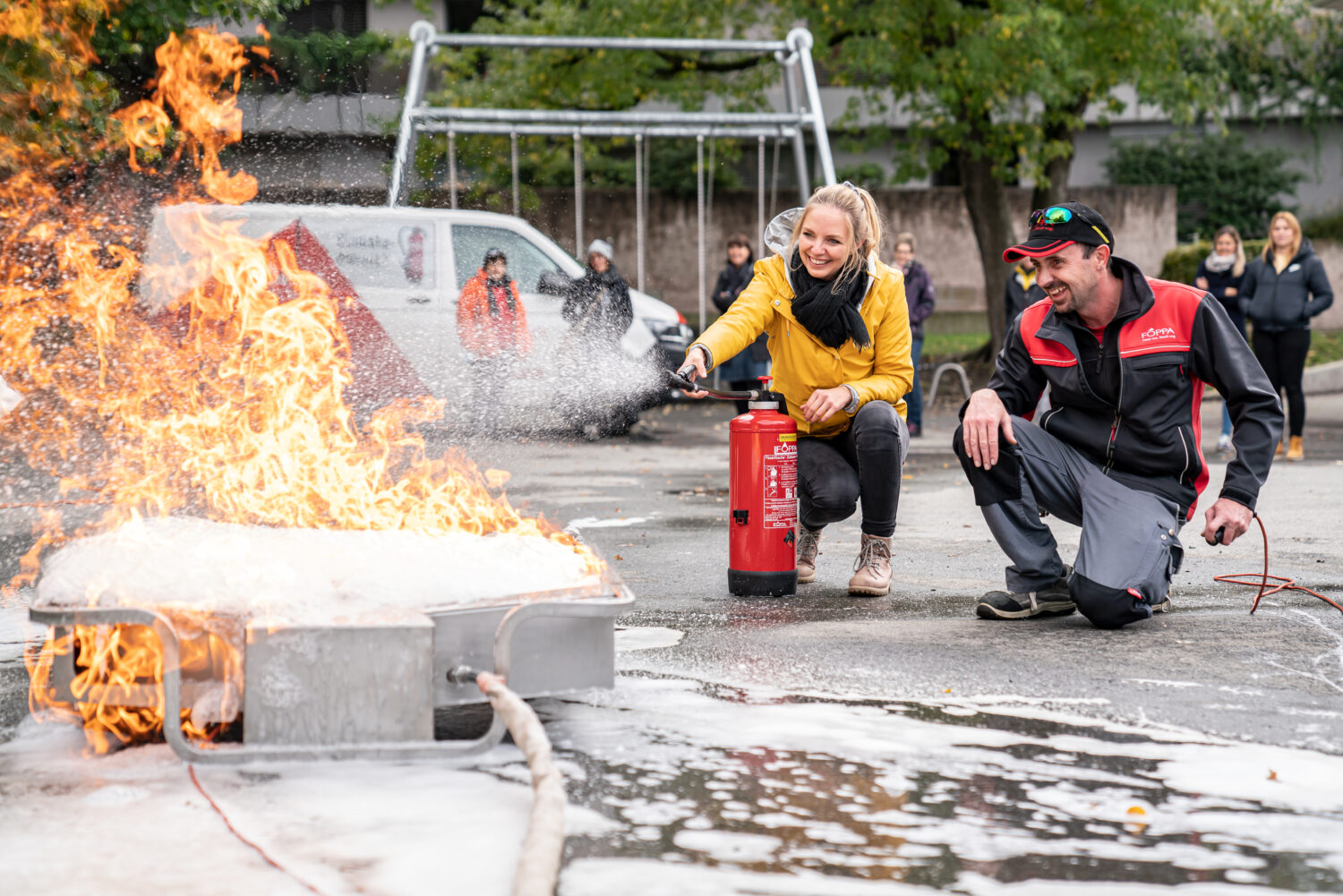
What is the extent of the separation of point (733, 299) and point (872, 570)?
8.61 m

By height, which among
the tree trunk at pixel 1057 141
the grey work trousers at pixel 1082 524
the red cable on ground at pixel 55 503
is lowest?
the red cable on ground at pixel 55 503

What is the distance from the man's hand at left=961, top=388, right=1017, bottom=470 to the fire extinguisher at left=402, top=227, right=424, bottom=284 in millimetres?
7730

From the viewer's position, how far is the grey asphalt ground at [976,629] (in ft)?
13.0

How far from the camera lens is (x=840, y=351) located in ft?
18.1

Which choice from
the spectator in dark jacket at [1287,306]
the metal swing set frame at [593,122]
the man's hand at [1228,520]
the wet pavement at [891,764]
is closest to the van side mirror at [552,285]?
the metal swing set frame at [593,122]

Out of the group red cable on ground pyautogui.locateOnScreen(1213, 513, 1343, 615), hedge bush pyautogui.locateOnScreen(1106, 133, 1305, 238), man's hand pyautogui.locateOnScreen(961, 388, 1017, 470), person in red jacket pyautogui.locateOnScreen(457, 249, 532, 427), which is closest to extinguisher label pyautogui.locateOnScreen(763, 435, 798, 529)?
man's hand pyautogui.locateOnScreen(961, 388, 1017, 470)

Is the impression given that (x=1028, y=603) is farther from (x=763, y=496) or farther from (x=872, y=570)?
(x=763, y=496)

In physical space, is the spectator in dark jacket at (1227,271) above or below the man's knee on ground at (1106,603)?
above

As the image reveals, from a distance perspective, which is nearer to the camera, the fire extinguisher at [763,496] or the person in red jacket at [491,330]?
the fire extinguisher at [763,496]

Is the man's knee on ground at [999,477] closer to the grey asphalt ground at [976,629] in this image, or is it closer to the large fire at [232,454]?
the grey asphalt ground at [976,629]

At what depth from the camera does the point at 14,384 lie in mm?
13344

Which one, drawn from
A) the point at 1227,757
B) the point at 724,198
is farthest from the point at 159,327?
the point at 724,198

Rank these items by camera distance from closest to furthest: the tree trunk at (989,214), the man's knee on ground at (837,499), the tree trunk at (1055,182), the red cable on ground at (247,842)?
the red cable on ground at (247,842) → the man's knee on ground at (837,499) → the tree trunk at (989,214) → the tree trunk at (1055,182)

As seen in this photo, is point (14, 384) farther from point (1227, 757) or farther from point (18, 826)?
point (1227, 757)
